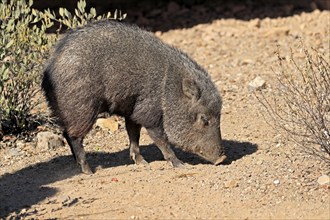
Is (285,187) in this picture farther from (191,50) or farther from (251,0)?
(251,0)

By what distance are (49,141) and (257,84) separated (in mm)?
2737

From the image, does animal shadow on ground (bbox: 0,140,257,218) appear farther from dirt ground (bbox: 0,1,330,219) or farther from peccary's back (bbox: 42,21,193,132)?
peccary's back (bbox: 42,21,193,132)

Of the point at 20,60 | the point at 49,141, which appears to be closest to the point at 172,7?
the point at 20,60

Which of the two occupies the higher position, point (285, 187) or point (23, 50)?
point (23, 50)

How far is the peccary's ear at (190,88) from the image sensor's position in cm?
755

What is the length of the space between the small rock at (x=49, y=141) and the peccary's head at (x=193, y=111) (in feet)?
4.33

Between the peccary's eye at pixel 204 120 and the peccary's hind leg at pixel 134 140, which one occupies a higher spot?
the peccary's eye at pixel 204 120

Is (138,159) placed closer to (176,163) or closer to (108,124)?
(176,163)

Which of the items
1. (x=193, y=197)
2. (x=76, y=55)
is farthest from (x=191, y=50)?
(x=193, y=197)

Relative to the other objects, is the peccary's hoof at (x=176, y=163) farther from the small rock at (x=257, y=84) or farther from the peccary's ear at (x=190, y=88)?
the small rock at (x=257, y=84)

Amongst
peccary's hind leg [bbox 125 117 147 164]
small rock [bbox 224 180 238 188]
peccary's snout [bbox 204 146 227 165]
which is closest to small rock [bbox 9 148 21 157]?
peccary's hind leg [bbox 125 117 147 164]

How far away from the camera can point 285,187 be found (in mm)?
6508

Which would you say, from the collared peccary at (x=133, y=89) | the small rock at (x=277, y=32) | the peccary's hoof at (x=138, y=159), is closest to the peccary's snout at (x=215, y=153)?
the collared peccary at (x=133, y=89)

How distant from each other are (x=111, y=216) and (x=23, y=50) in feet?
9.39
